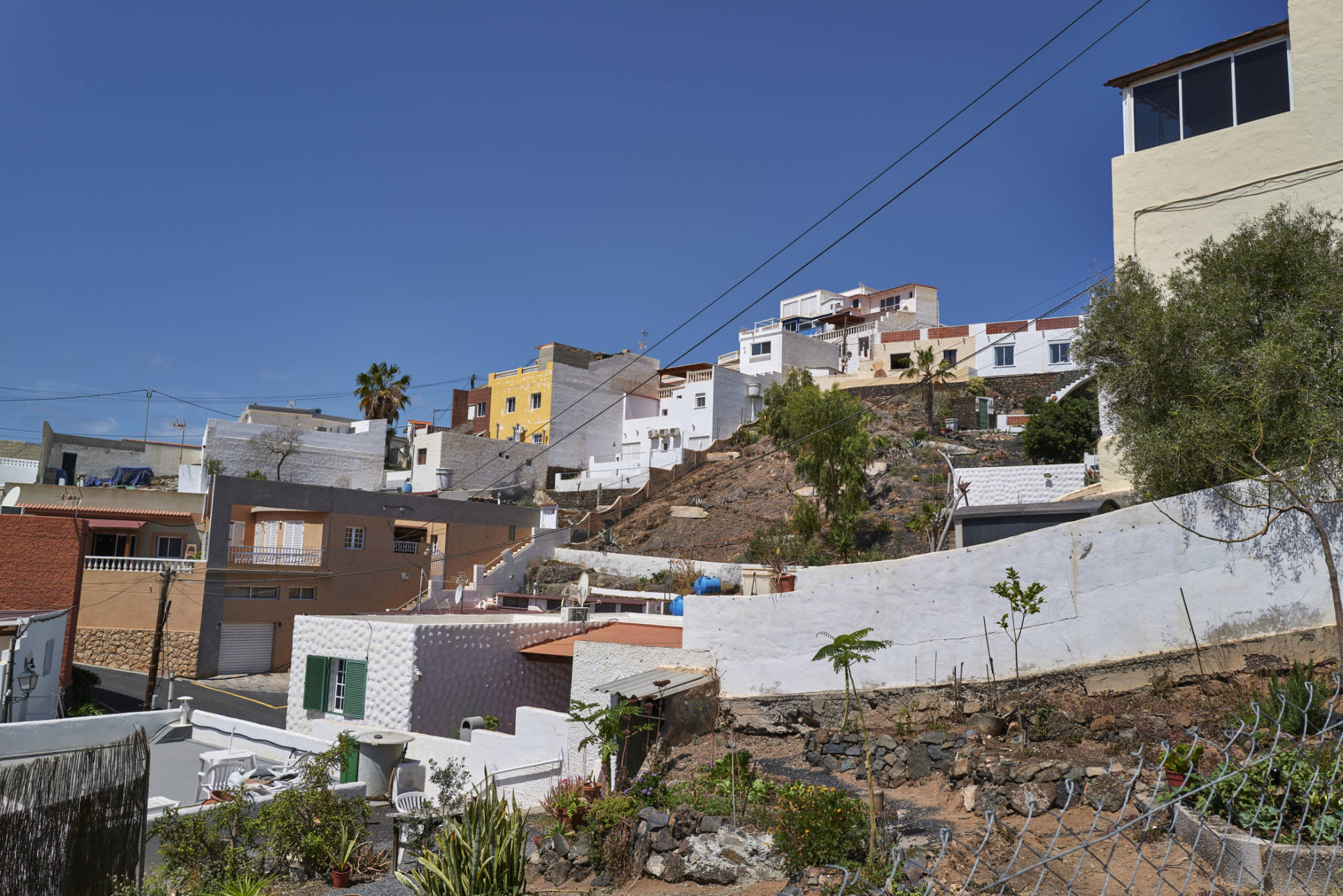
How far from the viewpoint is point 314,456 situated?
50594 millimetres

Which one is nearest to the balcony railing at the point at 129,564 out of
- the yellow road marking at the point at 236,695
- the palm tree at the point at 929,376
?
the yellow road marking at the point at 236,695

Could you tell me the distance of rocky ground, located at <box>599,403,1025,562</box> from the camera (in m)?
35.2

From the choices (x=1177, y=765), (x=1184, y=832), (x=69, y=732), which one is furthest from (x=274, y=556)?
(x=1184, y=832)

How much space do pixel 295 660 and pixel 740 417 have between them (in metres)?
35.4

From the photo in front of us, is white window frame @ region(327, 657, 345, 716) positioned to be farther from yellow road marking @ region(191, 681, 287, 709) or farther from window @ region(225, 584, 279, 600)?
window @ region(225, 584, 279, 600)

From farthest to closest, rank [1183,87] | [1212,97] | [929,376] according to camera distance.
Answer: [929,376] < [1183,87] < [1212,97]

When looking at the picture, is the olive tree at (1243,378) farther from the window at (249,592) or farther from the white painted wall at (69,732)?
the window at (249,592)

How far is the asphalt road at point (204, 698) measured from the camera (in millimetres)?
24156

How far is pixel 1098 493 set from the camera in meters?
19.5

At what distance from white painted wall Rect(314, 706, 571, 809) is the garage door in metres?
16.4

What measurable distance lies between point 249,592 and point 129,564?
427cm

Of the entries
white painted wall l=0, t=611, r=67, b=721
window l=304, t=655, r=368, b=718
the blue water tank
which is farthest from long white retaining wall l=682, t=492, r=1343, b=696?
white painted wall l=0, t=611, r=67, b=721

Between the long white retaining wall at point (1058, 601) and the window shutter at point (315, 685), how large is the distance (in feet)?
31.4

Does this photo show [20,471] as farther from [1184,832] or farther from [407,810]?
[1184,832]
